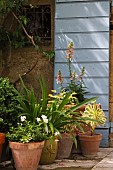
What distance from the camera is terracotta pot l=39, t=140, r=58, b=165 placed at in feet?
12.4

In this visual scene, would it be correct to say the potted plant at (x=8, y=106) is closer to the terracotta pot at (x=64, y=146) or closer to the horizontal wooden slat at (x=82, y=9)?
the terracotta pot at (x=64, y=146)

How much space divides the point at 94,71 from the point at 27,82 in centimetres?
113

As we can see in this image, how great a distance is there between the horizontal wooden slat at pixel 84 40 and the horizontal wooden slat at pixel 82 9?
0.30 m

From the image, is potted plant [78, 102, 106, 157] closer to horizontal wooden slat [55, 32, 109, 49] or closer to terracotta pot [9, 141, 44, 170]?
terracotta pot [9, 141, 44, 170]

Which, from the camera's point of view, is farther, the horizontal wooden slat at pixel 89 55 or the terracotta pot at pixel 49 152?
the horizontal wooden slat at pixel 89 55

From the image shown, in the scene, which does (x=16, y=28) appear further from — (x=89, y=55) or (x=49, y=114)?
(x=49, y=114)

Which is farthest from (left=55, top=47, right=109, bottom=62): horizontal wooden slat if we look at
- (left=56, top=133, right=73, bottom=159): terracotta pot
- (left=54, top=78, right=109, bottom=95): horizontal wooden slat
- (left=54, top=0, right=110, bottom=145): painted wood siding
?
(left=56, top=133, right=73, bottom=159): terracotta pot

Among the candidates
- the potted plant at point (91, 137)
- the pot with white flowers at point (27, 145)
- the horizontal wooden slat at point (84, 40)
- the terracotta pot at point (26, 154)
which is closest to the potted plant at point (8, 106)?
the pot with white flowers at point (27, 145)

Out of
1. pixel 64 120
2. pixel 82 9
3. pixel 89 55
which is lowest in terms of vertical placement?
pixel 64 120

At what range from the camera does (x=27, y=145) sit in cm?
338

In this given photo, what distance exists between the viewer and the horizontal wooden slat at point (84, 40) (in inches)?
192

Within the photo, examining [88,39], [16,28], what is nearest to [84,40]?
[88,39]

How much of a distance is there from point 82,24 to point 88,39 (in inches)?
9.9

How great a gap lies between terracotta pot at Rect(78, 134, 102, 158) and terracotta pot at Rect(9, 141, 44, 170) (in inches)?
36.2
